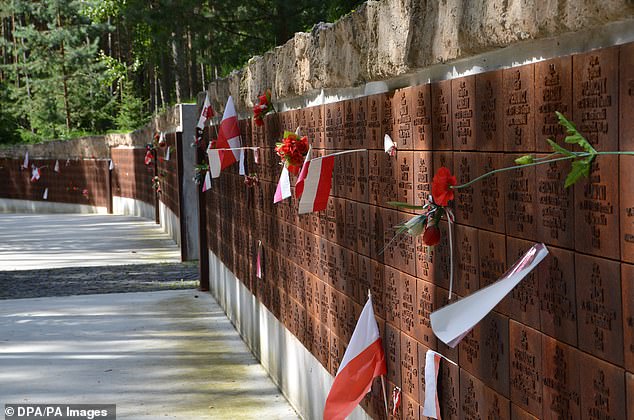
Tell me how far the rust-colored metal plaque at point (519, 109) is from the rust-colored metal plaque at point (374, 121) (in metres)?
1.45

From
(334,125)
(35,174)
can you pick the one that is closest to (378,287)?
(334,125)

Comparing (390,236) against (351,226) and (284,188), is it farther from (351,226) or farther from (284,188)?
(284,188)

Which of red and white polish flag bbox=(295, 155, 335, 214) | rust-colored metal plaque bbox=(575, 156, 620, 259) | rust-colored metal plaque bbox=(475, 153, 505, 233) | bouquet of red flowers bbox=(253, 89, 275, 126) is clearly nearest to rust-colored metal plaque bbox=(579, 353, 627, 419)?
rust-colored metal plaque bbox=(575, 156, 620, 259)

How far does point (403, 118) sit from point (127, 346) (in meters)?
5.61

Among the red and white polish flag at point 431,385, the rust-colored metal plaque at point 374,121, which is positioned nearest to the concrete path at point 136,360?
the rust-colored metal plaque at point 374,121

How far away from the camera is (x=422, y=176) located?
4145 millimetres

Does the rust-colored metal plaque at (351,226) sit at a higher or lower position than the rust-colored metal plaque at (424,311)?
higher

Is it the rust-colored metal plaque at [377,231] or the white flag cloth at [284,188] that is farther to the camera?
the white flag cloth at [284,188]

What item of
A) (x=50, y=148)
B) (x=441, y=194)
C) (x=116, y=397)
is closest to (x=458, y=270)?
(x=441, y=194)

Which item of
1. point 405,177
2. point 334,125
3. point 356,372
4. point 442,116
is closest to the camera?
point 442,116

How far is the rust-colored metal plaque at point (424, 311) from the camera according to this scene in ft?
13.3

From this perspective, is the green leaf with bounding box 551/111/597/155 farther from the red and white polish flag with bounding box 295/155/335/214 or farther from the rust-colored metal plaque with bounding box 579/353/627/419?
the red and white polish flag with bounding box 295/155/335/214

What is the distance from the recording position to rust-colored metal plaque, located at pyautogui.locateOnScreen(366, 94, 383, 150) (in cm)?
475

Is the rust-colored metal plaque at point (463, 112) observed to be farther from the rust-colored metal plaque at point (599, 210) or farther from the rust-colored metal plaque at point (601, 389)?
the rust-colored metal plaque at point (601, 389)
